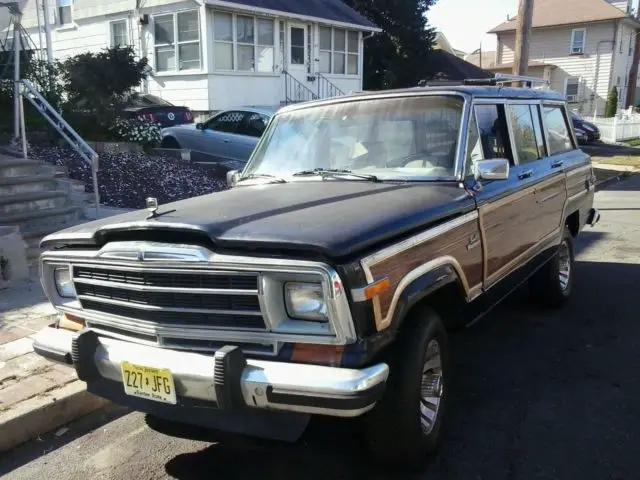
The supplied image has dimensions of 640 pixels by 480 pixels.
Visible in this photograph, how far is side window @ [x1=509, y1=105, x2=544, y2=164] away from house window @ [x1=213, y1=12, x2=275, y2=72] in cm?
1374

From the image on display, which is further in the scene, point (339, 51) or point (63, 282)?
point (339, 51)

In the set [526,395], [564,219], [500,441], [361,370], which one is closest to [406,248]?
[361,370]

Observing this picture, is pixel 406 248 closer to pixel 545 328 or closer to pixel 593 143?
pixel 545 328

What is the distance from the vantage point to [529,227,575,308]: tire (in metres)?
5.61

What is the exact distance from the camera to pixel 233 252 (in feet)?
8.98

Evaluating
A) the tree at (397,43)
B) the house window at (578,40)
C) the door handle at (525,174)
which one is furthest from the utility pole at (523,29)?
the house window at (578,40)

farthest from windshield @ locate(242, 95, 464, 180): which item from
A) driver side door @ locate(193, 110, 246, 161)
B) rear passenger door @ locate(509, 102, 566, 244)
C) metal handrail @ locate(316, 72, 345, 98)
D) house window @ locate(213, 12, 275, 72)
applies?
metal handrail @ locate(316, 72, 345, 98)

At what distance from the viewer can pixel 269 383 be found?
2.58 m

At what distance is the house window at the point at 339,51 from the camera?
21469 mm

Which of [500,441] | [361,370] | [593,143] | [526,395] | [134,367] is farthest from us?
[593,143]

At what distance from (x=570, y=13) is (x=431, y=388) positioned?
44.8 metres

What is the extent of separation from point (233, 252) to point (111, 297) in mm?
858

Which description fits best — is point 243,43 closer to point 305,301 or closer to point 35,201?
point 35,201

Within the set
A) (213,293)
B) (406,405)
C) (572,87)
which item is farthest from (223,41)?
(572,87)
